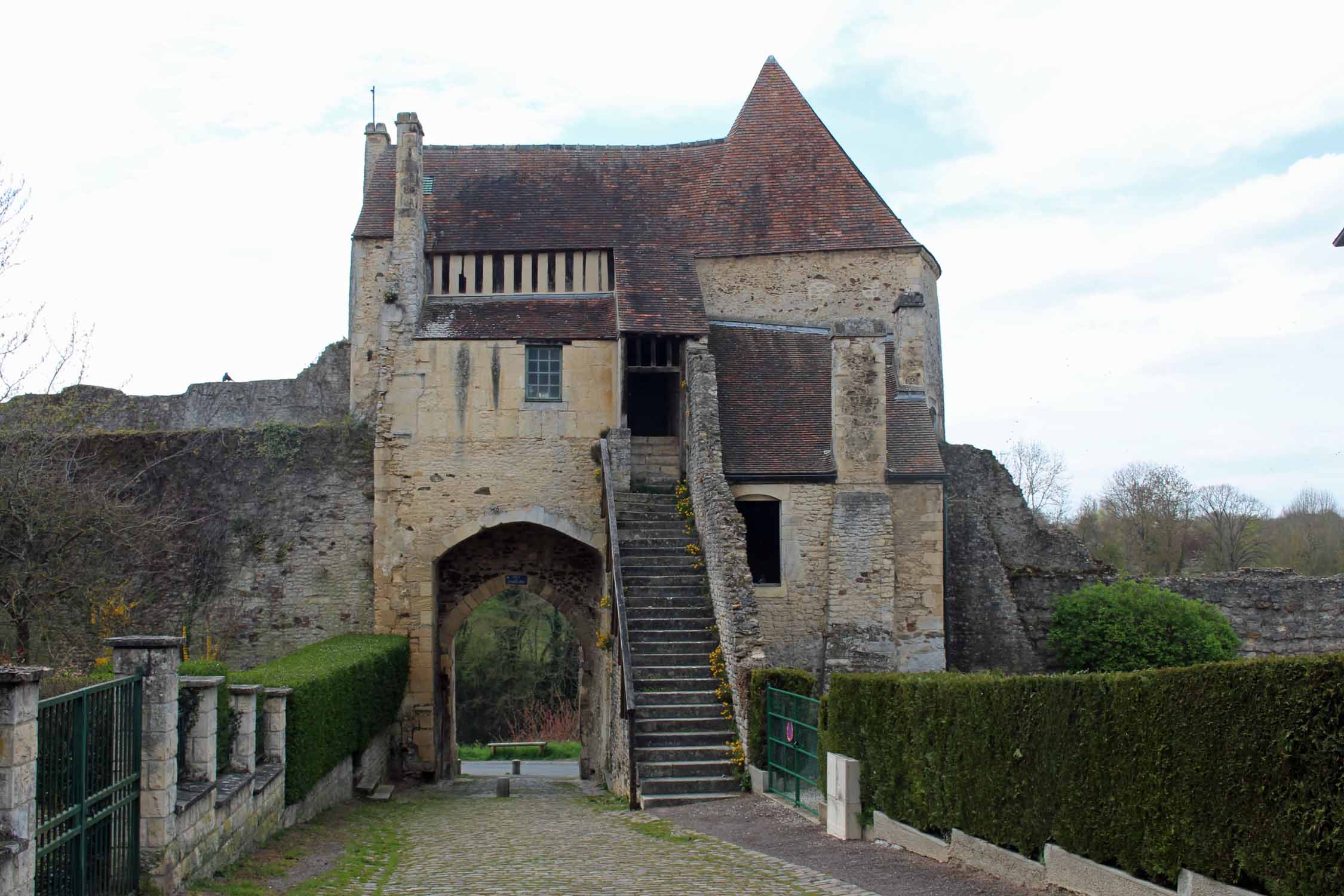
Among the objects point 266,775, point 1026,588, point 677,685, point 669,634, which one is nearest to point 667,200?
point 1026,588

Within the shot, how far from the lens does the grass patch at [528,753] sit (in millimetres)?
27797

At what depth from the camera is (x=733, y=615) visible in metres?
14.2

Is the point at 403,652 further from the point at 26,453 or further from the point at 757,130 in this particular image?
the point at 757,130

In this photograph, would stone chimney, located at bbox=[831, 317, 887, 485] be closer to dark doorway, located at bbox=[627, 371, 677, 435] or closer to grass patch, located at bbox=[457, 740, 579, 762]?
dark doorway, located at bbox=[627, 371, 677, 435]

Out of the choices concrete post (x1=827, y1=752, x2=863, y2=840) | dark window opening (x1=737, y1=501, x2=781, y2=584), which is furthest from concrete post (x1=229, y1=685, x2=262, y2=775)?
dark window opening (x1=737, y1=501, x2=781, y2=584)

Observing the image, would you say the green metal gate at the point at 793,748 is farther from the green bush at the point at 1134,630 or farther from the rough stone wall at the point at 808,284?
the rough stone wall at the point at 808,284

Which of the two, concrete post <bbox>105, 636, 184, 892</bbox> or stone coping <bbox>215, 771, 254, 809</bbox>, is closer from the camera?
concrete post <bbox>105, 636, 184, 892</bbox>

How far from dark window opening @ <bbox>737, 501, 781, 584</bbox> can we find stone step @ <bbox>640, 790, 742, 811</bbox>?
16.9 ft

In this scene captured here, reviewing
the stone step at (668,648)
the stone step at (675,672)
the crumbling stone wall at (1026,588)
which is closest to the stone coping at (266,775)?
the stone step at (675,672)

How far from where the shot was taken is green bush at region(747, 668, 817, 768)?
12.6 m

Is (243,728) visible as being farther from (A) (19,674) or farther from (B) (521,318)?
(B) (521,318)

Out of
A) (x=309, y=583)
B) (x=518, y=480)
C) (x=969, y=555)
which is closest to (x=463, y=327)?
(x=518, y=480)

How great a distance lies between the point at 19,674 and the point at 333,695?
7188mm

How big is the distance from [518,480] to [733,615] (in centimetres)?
580
